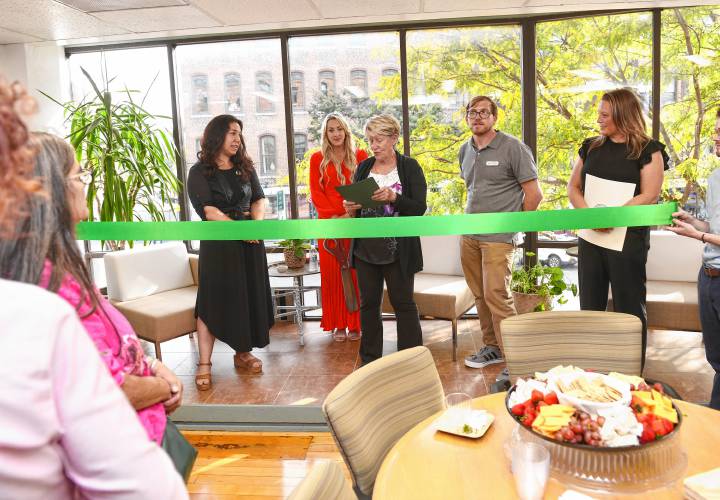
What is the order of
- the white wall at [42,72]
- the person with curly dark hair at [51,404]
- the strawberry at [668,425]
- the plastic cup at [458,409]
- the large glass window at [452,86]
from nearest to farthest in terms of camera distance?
the person with curly dark hair at [51,404]
the strawberry at [668,425]
the plastic cup at [458,409]
the large glass window at [452,86]
the white wall at [42,72]

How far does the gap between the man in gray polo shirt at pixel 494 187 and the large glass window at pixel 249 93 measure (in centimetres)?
201

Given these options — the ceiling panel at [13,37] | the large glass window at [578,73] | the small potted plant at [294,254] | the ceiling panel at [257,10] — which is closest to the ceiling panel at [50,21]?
the ceiling panel at [13,37]

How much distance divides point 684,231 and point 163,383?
2.14 metres

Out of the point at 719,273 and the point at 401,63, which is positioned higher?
the point at 401,63

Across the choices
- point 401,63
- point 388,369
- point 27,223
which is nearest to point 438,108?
point 401,63

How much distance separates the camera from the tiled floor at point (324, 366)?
3.51 meters

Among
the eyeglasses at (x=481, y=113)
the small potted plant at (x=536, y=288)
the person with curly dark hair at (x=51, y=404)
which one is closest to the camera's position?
the person with curly dark hair at (x=51, y=404)

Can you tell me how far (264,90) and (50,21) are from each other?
163 cm

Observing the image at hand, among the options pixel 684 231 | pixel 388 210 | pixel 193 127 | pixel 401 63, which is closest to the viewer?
pixel 684 231

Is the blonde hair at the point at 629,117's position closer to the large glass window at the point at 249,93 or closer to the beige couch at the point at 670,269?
the beige couch at the point at 670,269

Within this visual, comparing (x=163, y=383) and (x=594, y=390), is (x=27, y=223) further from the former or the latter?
(x=594, y=390)

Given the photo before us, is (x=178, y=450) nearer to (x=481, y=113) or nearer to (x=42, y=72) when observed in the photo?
(x=481, y=113)

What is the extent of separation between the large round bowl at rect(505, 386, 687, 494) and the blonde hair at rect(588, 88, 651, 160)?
6.23 ft

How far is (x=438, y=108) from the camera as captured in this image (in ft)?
15.8
